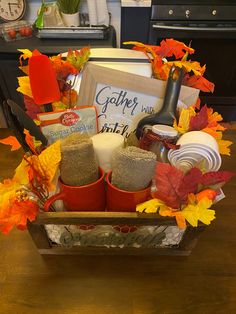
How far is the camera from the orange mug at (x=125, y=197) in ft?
1.52

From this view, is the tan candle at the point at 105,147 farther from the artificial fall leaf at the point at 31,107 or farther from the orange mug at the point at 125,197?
the artificial fall leaf at the point at 31,107

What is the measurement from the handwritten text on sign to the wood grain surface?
0.32 meters

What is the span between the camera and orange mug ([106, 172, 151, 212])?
46 centimetres

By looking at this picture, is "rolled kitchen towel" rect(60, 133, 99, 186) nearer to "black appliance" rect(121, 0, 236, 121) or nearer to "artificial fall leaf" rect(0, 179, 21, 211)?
"artificial fall leaf" rect(0, 179, 21, 211)

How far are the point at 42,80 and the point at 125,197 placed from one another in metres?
0.32

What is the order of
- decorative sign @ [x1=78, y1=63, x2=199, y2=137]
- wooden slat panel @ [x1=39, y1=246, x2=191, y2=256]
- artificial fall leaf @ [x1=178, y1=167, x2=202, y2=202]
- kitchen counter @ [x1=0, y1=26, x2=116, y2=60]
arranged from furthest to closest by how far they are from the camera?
kitchen counter @ [x1=0, y1=26, x2=116, y2=60], decorative sign @ [x1=78, y1=63, x2=199, y2=137], wooden slat panel @ [x1=39, y1=246, x2=191, y2=256], artificial fall leaf @ [x1=178, y1=167, x2=202, y2=202]

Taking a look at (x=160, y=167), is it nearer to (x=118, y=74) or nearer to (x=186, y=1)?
(x=118, y=74)

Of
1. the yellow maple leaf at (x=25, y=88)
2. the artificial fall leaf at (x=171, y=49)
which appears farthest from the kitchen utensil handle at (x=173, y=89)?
the yellow maple leaf at (x=25, y=88)

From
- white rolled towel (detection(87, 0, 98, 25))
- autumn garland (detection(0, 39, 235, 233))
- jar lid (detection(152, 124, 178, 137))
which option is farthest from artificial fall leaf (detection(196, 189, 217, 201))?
white rolled towel (detection(87, 0, 98, 25))

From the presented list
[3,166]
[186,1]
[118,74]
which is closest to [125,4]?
[186,1]

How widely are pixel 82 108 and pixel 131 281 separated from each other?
1.29ft

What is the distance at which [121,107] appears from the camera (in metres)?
0.64

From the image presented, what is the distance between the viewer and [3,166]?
728 mm

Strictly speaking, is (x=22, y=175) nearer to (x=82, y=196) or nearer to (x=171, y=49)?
(x=82, y=196)
